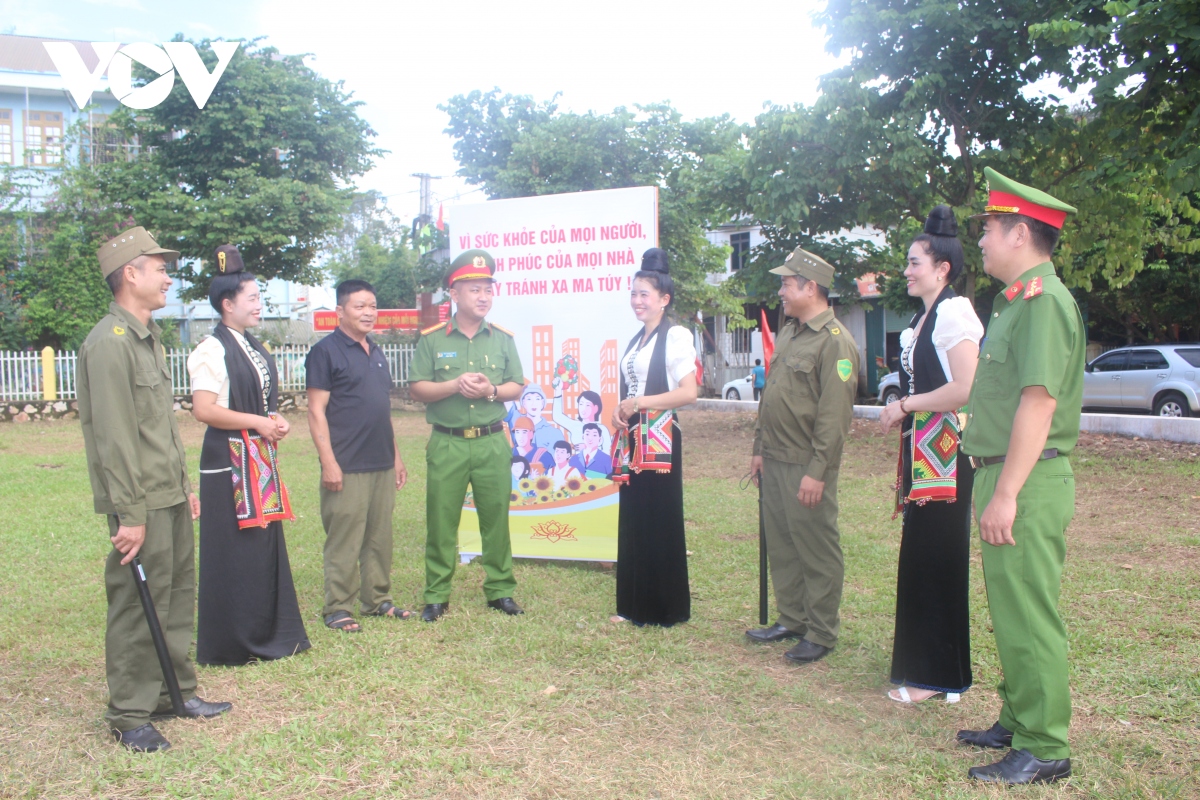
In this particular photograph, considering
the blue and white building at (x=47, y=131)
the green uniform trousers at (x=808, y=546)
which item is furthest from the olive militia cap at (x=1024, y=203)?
the blue and white building at (x=47, y=131)

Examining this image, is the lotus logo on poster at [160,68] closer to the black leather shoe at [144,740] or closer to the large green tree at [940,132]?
the large green tree at [940,132]

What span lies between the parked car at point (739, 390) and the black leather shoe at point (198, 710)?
19.4 m

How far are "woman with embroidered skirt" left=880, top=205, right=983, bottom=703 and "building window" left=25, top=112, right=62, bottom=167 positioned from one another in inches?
1025

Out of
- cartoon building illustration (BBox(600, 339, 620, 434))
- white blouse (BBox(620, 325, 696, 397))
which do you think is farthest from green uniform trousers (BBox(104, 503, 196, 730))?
cartoon building illustration (BBox(600, 339, 620, 434))

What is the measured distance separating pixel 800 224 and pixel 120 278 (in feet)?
36.4

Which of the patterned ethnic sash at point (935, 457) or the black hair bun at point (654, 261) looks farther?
the black hair bun at point (654, 261)

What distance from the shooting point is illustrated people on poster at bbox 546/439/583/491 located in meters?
6.38

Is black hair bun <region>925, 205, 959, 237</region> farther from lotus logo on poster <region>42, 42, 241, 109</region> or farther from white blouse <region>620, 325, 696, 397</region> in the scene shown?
lotus logo on poster <region>42, 42, 241, 109</region>

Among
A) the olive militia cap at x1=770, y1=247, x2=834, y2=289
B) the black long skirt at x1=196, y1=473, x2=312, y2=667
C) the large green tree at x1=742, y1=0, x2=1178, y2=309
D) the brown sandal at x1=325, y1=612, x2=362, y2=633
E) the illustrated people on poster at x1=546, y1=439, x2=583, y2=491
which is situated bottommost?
the brown sandal at x1=325, y1=612, x2=362, y2=633

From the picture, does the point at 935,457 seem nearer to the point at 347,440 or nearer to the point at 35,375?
the point at 347,440

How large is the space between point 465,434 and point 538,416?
1.48m

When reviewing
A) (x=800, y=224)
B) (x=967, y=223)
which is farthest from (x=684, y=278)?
(x=967, y=223)

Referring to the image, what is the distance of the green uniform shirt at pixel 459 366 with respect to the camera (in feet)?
16.3

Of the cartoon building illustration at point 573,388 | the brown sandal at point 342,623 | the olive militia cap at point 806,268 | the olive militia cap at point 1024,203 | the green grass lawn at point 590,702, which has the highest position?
the olive militia cap at point 1024,203
